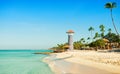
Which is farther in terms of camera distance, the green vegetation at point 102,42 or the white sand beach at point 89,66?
the green vegetation at point 102,42

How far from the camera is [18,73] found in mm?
15859

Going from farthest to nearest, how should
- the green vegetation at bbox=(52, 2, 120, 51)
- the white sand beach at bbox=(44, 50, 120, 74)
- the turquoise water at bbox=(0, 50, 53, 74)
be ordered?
1. the green vegetation at bbox=(52, 2, 120, 51)
2. the turquoise water at bbox=(0, 50, 53, 74)
3. the white sand beach at bbox=(44, 50, 120, 74)

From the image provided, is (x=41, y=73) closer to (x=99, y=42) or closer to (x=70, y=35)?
(x=70, y=35)

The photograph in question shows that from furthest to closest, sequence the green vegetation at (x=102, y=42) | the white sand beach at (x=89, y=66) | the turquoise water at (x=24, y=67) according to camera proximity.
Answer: the green vegetation at (x=102, y=42)
the turquoise water at (x=24, y=67)
the white sand beach at (x=89, y=66)

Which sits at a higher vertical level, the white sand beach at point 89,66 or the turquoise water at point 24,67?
the white sand beach at point 89,66

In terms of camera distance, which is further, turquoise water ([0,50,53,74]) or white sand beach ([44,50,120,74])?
turquoise water ([0,50,53,74])

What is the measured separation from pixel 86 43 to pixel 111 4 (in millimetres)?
47522

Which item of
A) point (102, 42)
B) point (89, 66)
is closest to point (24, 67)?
point (89, 66)

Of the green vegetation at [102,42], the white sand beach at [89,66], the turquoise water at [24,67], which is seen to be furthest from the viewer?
the green vegetation at [102,42]

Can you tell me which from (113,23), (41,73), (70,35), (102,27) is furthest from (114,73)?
(102,27)

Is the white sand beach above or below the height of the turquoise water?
above

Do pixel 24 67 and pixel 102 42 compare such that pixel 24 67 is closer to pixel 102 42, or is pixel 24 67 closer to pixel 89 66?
pixel 89 66

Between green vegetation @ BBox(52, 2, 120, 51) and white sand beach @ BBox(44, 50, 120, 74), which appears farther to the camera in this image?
green vegetation @ BBox(52, 2, 120, 51)

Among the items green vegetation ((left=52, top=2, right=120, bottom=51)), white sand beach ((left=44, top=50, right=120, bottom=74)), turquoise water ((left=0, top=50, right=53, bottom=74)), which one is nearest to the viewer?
white sand beach ((left=44, top=50, right=120, bottom=74))
